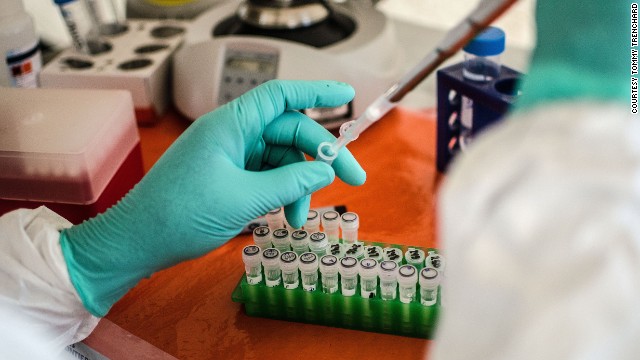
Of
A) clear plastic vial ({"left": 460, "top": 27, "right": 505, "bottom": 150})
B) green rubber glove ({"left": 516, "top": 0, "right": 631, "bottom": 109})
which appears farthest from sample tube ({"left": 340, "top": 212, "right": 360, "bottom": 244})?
green rubber glove ({"left": 516, "top": 0, "right": 631, "bottom": 109})

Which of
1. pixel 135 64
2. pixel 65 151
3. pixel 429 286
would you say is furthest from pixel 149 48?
pixel 429 286

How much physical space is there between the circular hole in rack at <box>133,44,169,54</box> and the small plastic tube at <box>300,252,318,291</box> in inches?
35.9

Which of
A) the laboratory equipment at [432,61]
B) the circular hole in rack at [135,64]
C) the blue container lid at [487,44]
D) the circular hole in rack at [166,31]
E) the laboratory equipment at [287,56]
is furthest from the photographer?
the circular hole in rack at [166,31]

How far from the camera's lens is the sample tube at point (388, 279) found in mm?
1166

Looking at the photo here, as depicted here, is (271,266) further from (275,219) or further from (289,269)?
(275,219)

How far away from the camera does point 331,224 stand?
132 cm

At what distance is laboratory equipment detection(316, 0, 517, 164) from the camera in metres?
0.82

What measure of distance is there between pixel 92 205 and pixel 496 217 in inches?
38.3

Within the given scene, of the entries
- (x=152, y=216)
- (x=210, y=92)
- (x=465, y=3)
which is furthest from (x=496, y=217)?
(x=465, y=3)

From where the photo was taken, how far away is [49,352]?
72 centimetres

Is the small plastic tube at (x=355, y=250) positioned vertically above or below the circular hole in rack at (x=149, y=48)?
below

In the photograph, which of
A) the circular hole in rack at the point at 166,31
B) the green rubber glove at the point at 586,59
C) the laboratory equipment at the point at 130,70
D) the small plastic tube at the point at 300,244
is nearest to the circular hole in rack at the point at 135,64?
the laboratory equipment at the point at 130,70

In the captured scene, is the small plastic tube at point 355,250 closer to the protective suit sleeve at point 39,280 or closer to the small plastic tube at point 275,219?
the small plastic tube at point 275,219

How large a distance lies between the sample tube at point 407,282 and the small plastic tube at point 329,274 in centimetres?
11
